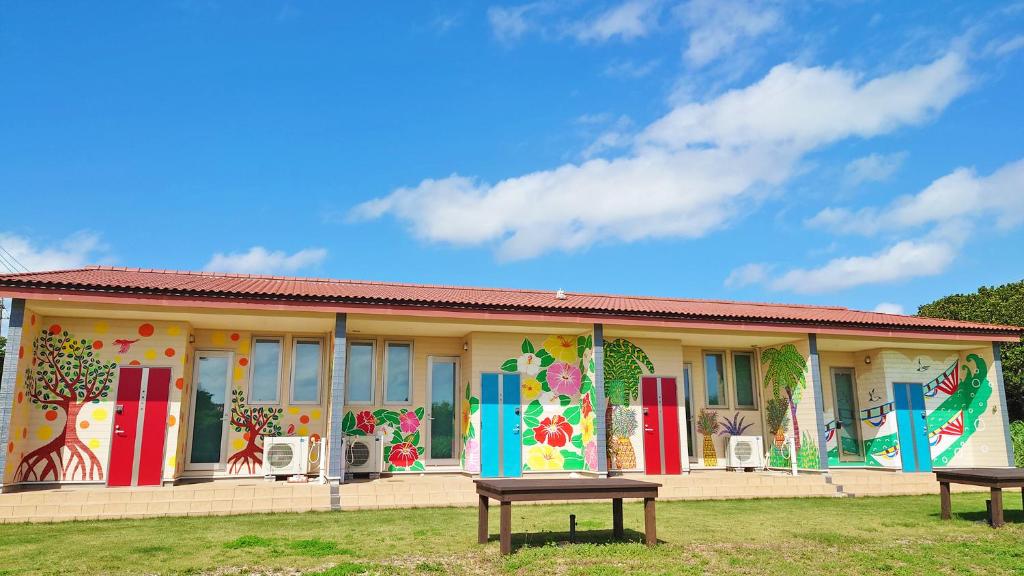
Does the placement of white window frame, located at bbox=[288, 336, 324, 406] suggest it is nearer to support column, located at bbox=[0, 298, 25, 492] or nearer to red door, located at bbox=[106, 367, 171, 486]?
red door, located at bbox=[106, 367, 171, 486]

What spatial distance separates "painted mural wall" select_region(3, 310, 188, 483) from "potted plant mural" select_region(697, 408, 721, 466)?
32.6 feet

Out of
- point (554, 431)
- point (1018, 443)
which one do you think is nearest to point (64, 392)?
point (554, 431)

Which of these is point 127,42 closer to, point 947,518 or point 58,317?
point 58,317

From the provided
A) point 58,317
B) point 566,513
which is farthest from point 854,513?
point 58,317

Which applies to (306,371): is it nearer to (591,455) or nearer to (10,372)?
(10,372)

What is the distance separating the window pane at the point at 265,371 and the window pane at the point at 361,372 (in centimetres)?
130

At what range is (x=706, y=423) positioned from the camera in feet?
48.4

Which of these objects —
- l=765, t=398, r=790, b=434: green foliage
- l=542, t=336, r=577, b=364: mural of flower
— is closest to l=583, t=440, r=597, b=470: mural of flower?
l=542, t=336, r=577, b=364: mural of flower

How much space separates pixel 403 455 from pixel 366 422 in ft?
3.01

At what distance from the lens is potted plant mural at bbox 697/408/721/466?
14.6m

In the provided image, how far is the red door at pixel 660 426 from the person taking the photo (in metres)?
13.3

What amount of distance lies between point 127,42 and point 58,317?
5189mm

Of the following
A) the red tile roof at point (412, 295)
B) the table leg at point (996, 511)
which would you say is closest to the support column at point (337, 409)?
the red tile roof at point (412, 295)

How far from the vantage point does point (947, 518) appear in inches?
341
